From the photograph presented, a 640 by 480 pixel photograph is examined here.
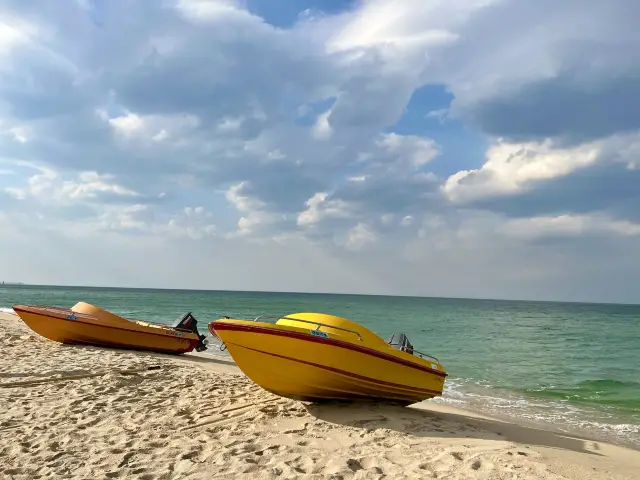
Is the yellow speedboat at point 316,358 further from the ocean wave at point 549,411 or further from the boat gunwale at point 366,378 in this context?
the ocean wave at point 549,411

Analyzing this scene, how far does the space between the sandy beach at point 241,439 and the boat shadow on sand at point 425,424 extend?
2 cm

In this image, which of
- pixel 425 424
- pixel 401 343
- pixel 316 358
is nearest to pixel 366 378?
pixel 316 358

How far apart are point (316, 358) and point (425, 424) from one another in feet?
6.03

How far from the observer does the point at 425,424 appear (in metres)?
6.99

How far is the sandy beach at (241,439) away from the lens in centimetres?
488

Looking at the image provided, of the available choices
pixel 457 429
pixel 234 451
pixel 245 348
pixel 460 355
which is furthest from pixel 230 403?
pixel 460 355

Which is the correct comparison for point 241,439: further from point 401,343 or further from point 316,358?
point 401,343

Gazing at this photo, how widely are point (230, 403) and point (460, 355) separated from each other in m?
15.4

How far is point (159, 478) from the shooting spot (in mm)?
4559

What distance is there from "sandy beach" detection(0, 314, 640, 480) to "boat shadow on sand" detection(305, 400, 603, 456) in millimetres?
23

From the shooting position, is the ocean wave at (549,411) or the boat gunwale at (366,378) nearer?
the boat gunwale at (366,378)

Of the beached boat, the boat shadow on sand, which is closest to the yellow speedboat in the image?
the boat shadow on sand

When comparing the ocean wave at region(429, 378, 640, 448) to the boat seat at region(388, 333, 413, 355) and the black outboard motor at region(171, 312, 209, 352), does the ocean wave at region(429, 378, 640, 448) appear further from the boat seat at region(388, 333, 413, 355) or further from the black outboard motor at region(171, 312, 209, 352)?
the black outboard motor at region(171, 312, 209, 352)

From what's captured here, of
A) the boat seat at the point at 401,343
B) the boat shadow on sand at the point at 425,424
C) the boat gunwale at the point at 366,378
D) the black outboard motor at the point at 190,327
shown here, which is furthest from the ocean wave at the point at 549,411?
the black outboard motor at the point at 190,327
